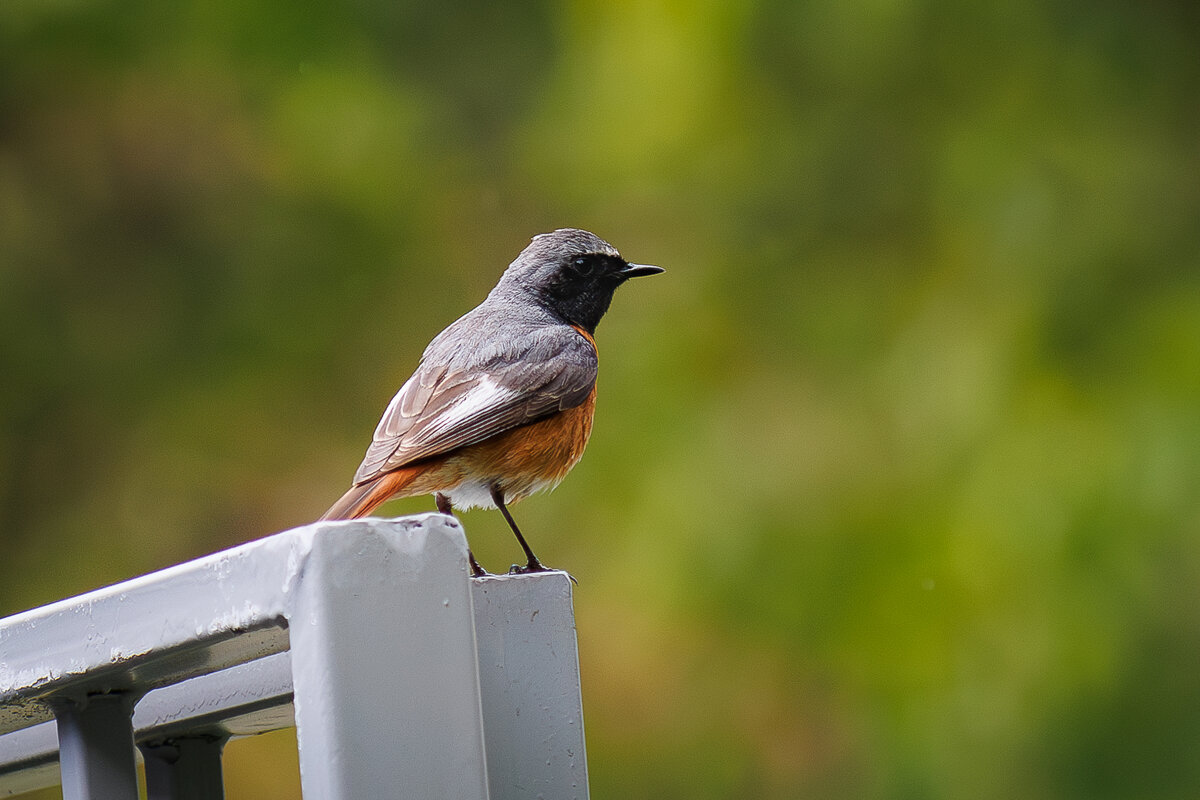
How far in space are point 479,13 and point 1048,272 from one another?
370cm

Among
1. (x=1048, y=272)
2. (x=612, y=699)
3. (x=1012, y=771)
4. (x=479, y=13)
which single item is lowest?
(x=1012, y=771)

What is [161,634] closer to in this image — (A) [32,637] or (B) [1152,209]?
(A) [32,637]

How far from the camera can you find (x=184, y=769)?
6.04 ft

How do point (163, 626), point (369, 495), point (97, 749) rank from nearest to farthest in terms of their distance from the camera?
1. point (163, 626)
2. point (97, 749)
3. point (369, 495)

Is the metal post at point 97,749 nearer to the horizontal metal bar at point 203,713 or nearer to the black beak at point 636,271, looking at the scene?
the horizontal metal bar at point 203,713

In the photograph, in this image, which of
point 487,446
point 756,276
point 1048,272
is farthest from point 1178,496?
point 487,446

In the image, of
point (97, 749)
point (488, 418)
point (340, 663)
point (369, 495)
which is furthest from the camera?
point (488, 418)

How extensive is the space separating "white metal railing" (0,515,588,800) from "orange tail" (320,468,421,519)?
3.89ft

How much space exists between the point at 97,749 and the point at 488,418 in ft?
6.07

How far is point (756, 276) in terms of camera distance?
24.6 feet

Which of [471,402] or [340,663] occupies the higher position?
[471,402]

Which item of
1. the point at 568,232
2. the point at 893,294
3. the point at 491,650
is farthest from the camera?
the point at 893,294

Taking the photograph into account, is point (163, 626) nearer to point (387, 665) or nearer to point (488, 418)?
point (387, 665)

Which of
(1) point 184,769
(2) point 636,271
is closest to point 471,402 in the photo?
(2) point 636,271
